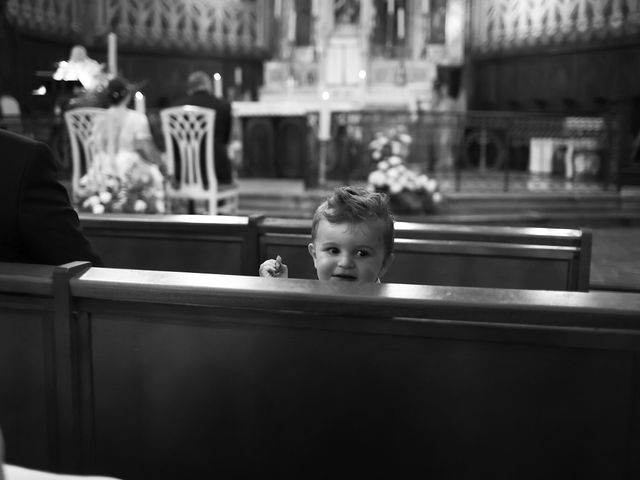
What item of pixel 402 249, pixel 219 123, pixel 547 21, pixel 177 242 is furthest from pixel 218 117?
pixel 547 21

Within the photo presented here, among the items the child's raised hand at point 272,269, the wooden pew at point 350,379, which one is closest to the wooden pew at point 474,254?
the child's raised hand at point 272,269

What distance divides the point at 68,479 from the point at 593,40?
407 inches

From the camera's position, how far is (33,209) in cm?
165

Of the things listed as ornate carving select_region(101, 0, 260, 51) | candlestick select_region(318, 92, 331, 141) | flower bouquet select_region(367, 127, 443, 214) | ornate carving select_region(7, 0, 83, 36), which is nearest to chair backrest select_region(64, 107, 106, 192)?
flower bouquet select_region(367, 127, 443, 214)

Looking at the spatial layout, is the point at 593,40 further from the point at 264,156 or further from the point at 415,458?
the point at 415,458

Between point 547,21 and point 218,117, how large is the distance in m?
6.36

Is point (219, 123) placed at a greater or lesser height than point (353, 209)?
greater

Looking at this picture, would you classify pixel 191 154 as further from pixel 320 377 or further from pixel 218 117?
pixel 320 377

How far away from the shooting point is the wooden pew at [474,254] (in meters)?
2.43

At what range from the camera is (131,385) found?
1.45m

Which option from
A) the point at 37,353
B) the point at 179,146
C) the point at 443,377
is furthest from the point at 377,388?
the point at 179,146

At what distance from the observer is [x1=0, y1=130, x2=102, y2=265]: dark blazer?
1.61 meters

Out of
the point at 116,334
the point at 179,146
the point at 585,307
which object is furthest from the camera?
the point at 179,146

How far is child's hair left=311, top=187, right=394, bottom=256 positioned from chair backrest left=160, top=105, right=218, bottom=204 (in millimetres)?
3595
